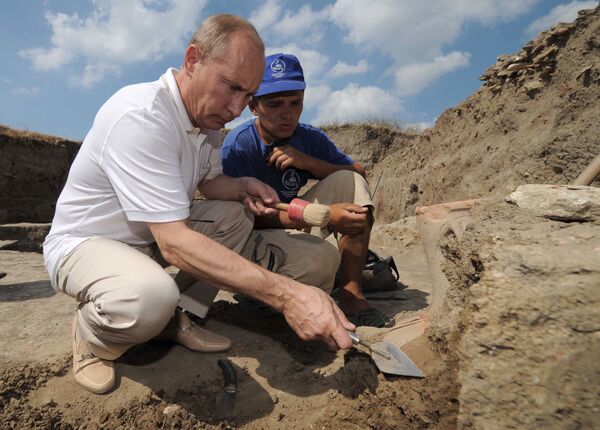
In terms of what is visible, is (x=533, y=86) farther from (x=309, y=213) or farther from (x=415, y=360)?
(x=415, y=360)

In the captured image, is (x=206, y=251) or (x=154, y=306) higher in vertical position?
(x=206, y=251)

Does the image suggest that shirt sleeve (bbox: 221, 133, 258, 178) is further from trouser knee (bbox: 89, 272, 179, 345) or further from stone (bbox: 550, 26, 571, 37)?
stone (bbox: 550, 26, 571, 37)

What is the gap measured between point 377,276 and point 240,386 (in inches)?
70.9

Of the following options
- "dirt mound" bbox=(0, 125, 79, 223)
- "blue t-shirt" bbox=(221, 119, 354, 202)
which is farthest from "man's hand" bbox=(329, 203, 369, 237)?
"dirt mound" bbox=(0, 125, 79, 223)

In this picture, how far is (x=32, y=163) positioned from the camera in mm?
12422

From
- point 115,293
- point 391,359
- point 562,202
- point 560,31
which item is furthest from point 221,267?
point 560,31

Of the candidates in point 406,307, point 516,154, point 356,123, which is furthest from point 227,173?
point 356,123

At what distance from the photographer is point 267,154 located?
3057 mm

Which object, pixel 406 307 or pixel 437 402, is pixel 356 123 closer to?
pixel 406 307

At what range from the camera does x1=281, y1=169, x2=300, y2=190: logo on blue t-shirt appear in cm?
307

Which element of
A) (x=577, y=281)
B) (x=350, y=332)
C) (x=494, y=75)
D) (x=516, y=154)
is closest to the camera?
(x=577, y=281)

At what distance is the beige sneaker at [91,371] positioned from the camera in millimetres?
1886

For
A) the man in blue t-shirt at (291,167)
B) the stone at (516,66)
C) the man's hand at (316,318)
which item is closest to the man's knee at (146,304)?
the man's hand at (316,318)

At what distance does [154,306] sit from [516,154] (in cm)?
524
